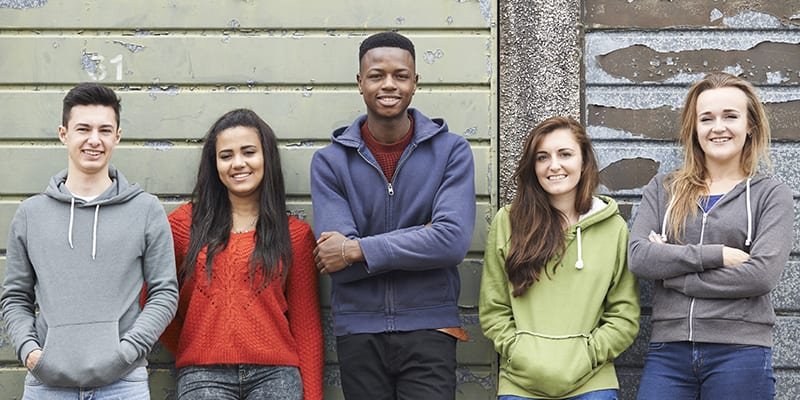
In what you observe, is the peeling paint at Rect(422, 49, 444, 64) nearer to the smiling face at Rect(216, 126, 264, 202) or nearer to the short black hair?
the short black hair

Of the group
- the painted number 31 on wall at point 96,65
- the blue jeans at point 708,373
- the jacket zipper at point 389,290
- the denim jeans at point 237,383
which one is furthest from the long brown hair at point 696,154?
the painted number 31 on wall at point 96,65

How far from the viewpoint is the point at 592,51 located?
4234 millimetres

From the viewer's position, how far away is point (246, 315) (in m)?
3.74

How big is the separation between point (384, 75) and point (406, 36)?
1.80ft

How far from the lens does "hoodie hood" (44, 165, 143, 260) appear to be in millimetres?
3625

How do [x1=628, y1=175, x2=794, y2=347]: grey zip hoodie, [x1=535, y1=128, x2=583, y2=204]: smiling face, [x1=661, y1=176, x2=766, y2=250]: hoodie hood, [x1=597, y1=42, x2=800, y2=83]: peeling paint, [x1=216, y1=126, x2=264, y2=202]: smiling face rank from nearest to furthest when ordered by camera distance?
[x1=628, y1=175, x2=794, y2=347]: grey zip hoodie < [x1=661, y1=176, x2=766, y2=250]: hoodie hood < [x1=535, y1=128, x2=583, y2=204]: smiling face < [x1=216, y1=126, x2=264, y2=202]: smiling face < [x1=597, y1=42, x2=800, y2=83]: peeling paint

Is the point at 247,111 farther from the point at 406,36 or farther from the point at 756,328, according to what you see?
the point at 756,328

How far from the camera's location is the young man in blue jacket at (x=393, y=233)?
3.58 metres

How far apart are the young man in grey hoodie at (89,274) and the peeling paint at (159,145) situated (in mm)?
472

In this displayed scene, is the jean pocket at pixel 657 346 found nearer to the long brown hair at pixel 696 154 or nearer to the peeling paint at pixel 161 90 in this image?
the long brown hair at pixel 696 154

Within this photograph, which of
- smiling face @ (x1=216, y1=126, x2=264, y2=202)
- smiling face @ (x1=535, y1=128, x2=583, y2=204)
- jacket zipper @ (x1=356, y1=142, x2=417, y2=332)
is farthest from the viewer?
smiling face @ (x1=216, y1=126, x2=264, y2=202)

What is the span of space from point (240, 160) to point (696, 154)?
1864 mm

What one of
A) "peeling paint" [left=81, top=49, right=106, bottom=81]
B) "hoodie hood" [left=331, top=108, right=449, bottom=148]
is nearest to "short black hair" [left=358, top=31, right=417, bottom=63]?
"hoodie hood" [left=331, top=108, right=449, bottom=148]

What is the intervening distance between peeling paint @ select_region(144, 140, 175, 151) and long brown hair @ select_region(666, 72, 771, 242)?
7.20ft
